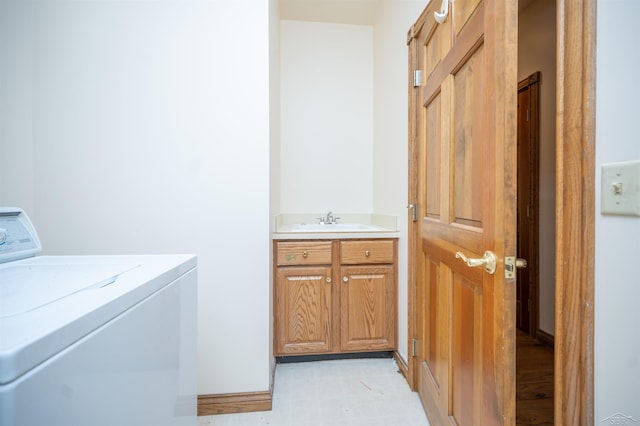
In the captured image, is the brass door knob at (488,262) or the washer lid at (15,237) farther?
the washer lid at (15,237)

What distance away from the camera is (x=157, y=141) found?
1.60 m

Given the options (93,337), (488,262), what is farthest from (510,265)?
(93,337)

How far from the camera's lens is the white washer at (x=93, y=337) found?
16.7 inches

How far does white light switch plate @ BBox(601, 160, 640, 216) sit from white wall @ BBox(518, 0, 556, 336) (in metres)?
1.88

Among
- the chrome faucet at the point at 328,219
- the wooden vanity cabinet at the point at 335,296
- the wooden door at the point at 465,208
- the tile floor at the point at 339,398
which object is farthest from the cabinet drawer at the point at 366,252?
the tile floor at the point at 339,398

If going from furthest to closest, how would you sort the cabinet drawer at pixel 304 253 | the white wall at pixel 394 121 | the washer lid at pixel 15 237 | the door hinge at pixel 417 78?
the cabinet drawer at pixel 304 253, the white wall at pixel 394 121, the door hinge at pixel 417 78, the washer lid at pixel 15 237

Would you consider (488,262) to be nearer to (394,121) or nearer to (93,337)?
(93,337)

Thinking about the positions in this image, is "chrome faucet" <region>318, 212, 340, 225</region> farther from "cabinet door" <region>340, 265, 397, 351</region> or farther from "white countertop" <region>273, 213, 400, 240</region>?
"cabinet door" <region>340, 265, 397, 351</region>

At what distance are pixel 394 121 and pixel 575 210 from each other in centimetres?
155

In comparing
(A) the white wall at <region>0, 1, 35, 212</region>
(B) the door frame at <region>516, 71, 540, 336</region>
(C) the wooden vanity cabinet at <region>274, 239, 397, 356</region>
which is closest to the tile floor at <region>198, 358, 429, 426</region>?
(C) the wooden vanity cabinet at <region>274, 239, 397, 356</region>

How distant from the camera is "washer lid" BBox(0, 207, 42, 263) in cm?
92

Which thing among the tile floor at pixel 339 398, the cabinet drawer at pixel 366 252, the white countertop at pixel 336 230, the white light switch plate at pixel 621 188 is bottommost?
the tile floor at pixel 339 398

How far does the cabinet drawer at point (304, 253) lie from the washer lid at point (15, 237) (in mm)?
1175

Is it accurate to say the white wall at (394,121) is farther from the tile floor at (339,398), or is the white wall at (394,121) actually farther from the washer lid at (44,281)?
the washer lid at (44,281)
